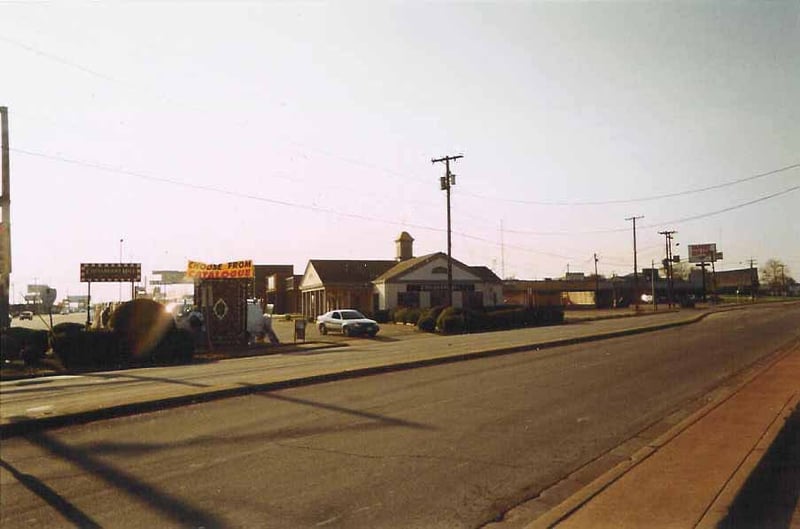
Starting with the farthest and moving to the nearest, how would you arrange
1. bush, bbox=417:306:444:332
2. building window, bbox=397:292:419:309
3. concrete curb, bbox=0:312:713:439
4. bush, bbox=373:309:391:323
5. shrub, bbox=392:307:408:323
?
building window, bbox=397:292:419:309
bush, bbox=373:309:391:323
shrub, bbox=392:307:408:323
bush, bbox=417:306:444:332
concrete curb, bbox=0:312:713:439

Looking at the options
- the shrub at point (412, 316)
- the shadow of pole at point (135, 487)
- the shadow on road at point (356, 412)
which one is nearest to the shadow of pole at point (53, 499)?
the shadow of pole at point (135, 487)

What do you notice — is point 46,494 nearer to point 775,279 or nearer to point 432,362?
point 432,362

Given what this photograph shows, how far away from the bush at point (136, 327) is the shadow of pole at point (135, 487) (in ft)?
5.45

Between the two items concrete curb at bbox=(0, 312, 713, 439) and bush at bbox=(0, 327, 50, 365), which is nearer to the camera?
bush at bbox=(0, 327, 50, 365)

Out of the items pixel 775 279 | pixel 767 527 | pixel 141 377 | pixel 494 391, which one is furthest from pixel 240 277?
pixel 775 279

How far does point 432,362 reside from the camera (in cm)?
1886

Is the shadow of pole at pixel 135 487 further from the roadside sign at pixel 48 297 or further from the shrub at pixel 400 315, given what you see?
the shrub at pixel 400 315

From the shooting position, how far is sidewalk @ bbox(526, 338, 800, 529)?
18.6 feet

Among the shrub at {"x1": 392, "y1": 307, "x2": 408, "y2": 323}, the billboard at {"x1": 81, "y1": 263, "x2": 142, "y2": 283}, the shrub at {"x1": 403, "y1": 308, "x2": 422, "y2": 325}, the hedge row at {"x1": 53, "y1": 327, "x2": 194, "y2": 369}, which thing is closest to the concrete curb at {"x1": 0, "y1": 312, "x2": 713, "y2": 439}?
the hedge row at {"x1": 53, "y1": 327, "x2": 194, "y2": 369}

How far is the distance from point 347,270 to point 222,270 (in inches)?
1126

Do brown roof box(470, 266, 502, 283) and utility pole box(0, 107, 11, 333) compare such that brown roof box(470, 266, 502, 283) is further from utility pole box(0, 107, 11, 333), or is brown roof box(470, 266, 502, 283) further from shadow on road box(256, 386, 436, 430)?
utility pole box(0, 107, 11, 333)

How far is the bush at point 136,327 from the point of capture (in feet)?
33.7

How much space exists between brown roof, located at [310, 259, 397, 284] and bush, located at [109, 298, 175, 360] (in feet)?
139

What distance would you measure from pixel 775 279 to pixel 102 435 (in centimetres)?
17809
